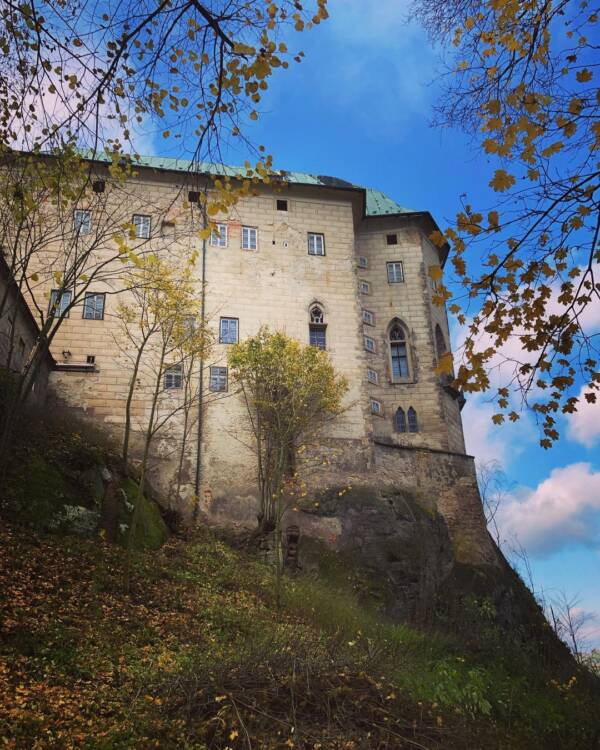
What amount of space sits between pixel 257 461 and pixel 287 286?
7.84 metres

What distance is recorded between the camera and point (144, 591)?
39.3ft

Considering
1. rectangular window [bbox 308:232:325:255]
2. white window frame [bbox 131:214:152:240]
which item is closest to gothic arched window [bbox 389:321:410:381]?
rectangular window [bbox 308:232:325:255]

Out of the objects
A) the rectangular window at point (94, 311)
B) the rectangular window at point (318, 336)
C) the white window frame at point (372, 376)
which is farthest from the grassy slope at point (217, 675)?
the white window frame at point (372, 376)

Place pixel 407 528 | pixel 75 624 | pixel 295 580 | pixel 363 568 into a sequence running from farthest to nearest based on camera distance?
pixel 407 528, pixel 363 568, pixel 295 580, pixel 75 624

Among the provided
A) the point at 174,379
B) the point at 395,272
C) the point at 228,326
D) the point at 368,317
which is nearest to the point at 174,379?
the point at 174,379

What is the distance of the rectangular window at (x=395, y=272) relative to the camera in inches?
1186

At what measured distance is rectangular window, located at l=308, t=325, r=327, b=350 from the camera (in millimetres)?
25634

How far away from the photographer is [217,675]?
7.35 meters

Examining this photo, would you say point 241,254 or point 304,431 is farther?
point 241,254

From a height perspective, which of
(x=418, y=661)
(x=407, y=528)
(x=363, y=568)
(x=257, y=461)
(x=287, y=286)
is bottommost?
(x=418, y=661)

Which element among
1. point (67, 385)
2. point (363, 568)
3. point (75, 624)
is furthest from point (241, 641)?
point (67, 385)

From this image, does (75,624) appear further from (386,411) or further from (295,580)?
(386,411)

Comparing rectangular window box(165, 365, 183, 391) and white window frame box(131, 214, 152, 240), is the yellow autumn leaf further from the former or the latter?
white window frame box(131, 214, 152, 240)

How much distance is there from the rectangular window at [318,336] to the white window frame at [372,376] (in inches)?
124
